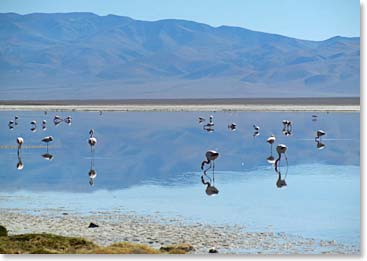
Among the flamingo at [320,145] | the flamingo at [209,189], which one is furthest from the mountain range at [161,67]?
the flamingo at [209,189]

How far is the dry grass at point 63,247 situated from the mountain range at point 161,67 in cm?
8400

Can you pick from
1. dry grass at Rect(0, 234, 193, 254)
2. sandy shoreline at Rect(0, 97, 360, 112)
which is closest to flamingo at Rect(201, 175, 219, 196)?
dry grass at Rect(0, 234, 193, 254)

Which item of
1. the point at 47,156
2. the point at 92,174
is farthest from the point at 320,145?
the point at 92,174

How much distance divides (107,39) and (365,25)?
137 metres

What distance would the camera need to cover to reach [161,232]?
9.26m

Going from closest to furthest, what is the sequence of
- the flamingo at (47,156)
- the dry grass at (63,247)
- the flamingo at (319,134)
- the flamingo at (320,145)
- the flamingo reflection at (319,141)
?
1. the dry grass at (63,247)
2. the flamingo at (47,156)
3. the flamingo at (320,145)
4. the flamingo reflection at (319,141)
5. the flamingo at (319,134)

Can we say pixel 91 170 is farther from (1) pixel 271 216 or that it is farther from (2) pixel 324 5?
(2) pixel 324 5

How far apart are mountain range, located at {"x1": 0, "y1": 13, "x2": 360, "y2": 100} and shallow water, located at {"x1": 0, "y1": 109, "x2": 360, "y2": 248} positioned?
68940 mm

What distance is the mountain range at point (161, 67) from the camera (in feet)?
339

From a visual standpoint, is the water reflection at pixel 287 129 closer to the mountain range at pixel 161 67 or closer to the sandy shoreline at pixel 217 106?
the sandy shoreline at pixel 217 106

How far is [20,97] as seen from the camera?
328 ft

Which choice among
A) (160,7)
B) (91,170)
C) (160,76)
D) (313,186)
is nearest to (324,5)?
(160,7)

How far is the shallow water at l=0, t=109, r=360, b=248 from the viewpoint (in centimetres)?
1005

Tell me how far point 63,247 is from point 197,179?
735 centimetres
